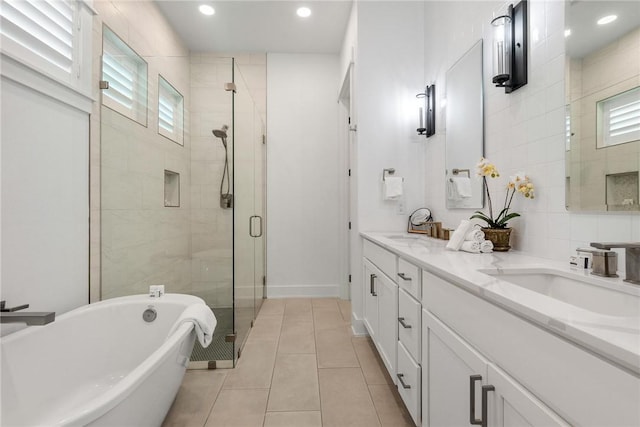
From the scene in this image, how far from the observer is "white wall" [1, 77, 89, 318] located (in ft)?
4.76

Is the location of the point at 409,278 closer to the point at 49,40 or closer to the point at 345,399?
the point at 345,399

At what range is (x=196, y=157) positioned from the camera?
7.84 feet

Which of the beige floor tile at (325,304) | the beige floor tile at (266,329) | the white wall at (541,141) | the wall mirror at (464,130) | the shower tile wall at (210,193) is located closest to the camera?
the white wall at (541,141)

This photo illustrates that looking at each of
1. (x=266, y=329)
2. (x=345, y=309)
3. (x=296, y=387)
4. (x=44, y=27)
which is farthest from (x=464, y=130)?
(x=44, y=27)

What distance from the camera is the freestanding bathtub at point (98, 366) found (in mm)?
1116

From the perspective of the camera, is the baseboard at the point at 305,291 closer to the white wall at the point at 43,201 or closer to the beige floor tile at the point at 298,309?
the beige floor tile at the point at 298,309

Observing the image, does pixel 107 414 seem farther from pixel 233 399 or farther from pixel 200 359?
pixel 200 359

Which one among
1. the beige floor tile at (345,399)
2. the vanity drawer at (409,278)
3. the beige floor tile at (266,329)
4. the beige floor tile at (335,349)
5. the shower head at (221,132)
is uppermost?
the shower head at (221,132)

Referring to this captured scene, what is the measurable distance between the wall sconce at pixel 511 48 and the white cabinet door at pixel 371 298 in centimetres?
130

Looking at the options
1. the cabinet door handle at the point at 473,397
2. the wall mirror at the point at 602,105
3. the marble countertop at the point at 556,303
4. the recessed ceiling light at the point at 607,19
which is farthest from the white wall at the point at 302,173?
the cabinet door handle at the point at 473,397

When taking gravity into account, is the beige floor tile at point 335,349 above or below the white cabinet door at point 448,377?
below

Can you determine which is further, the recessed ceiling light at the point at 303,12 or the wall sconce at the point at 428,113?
A: the recessed ceiling light at the point at 303,12

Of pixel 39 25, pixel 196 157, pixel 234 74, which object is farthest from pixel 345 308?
pixel 39 25

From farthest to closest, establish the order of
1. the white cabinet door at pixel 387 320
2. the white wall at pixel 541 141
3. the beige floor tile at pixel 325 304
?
the beige floor tile at pixel 325 304 < the white cabinet door at pixel 387 320 < the white wall at pixel 541 141
